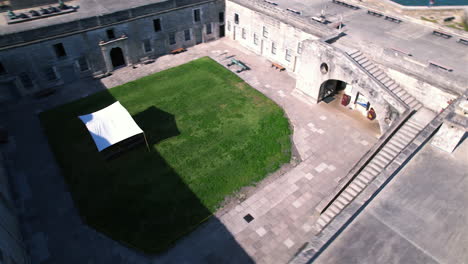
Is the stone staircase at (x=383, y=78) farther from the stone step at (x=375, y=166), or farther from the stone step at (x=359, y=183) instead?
the stone step at (x=359, y=183)

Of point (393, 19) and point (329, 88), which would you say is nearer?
point (329, 88)

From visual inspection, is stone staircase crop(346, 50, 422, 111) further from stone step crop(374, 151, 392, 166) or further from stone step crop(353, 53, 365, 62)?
stone step crop(374, 151, 392, 166)

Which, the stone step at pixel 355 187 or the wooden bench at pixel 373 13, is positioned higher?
the wooden bench at pixel 373 13

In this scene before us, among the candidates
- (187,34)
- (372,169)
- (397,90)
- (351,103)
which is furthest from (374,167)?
(187,34)

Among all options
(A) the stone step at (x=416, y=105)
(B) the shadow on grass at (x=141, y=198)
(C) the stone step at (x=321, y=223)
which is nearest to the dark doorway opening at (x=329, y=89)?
(A) the stone step at (x=416, y=105)

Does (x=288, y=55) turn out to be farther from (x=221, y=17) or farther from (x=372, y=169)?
(x=372, y=169)
